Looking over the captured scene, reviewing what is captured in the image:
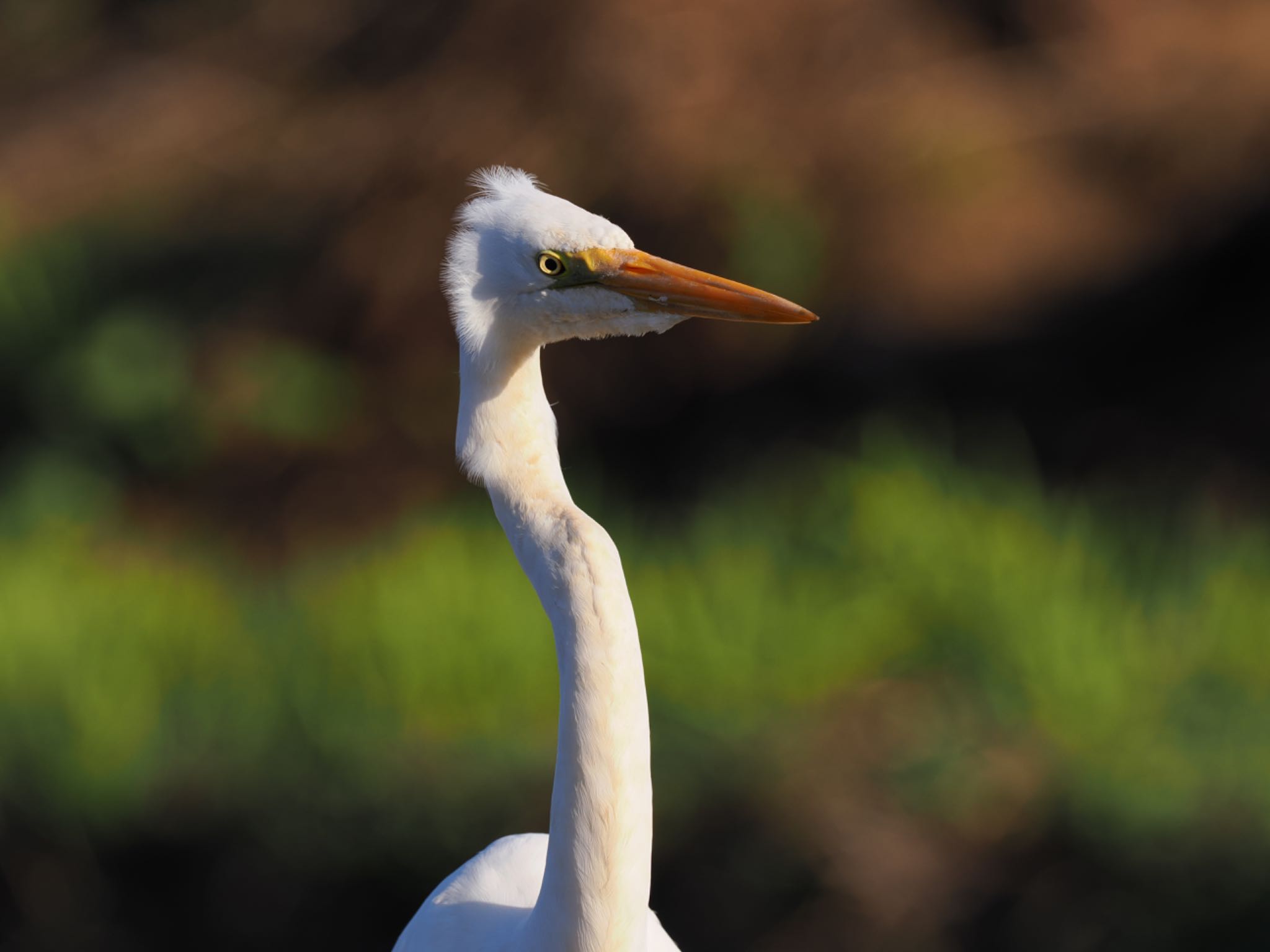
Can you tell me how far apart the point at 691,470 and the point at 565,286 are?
2465 mm

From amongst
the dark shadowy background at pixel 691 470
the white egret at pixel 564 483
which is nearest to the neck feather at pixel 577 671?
the white egret at pixel 564 483

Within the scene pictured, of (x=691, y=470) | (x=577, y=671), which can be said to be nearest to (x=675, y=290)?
(x=577, y=671)

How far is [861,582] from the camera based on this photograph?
106 inches

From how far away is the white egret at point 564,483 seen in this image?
99cm

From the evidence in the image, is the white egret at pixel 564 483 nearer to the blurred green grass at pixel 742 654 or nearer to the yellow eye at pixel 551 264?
the yellow eye at pixel 551 264

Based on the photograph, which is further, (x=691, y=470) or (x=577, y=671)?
(x=691, y=470)

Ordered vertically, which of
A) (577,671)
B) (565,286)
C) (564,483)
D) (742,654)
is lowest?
(742,654)

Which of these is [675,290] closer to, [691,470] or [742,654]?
[742,654]

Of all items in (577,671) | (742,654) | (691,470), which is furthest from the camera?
(691,470)

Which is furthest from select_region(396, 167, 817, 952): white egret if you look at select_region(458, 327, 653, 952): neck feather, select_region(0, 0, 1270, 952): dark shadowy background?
select_region(0, 0, 1270, 952): dark shadowy background

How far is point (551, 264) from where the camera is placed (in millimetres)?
1039

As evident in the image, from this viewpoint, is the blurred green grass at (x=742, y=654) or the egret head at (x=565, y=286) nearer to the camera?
the egret head at (x=565, y=286)

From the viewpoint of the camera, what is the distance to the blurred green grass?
7.65ft

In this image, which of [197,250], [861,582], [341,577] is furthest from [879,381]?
[197,250]
